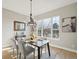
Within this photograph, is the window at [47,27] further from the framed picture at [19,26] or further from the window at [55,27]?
the framed picture at [19,26]

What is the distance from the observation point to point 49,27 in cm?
188

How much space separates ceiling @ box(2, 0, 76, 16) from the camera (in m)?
1.83

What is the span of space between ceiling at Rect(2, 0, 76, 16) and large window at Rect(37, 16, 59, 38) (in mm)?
240

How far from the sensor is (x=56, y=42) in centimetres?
186

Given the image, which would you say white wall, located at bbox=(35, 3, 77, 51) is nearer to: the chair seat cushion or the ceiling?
the ceiling

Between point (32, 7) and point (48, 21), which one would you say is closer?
point (48, 21)

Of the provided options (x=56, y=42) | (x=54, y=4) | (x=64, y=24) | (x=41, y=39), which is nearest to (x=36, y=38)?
(x=41, y=39)

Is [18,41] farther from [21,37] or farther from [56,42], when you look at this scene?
[56,42]

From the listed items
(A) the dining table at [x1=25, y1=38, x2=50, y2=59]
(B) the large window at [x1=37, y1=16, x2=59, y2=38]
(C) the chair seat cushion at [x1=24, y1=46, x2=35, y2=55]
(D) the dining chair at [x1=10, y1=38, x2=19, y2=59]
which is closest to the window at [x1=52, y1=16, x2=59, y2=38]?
(B) the large window at [x1=37, y1=16, x2=59, y2=38]

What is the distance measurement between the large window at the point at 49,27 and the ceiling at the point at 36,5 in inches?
9.4

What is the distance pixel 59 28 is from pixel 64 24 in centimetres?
14

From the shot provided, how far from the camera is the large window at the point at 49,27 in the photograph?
6.12 ft

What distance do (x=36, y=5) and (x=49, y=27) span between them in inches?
25.4

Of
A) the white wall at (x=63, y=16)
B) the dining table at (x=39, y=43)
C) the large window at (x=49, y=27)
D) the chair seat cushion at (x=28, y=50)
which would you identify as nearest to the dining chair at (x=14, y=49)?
Answer: the chair seat cushion at (x=28, y=50)
